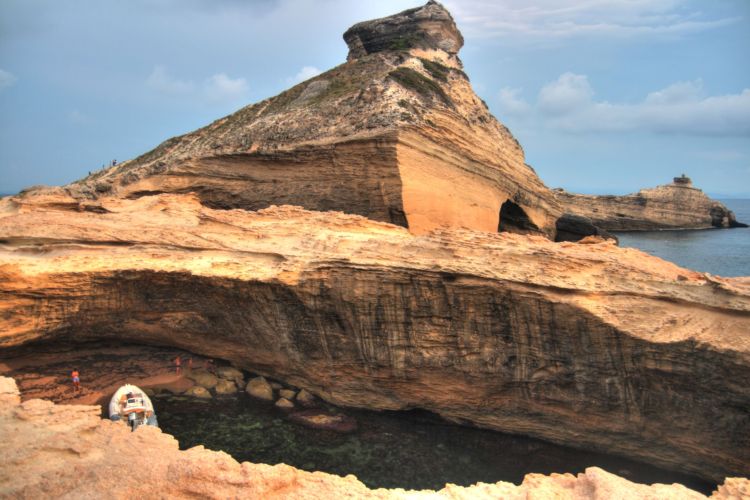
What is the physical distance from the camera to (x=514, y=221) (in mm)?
23062

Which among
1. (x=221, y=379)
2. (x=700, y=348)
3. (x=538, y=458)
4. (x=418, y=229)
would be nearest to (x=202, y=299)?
(x=221, y=379)

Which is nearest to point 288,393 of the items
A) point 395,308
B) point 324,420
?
point 324,420

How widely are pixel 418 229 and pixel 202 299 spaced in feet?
21.3

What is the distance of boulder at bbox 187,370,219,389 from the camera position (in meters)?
13.4

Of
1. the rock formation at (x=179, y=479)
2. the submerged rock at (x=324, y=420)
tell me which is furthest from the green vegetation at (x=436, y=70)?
the rock formation at (x=179, y=479)

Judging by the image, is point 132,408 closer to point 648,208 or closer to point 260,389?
point 260,389

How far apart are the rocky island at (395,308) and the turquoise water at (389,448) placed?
0.32 meters

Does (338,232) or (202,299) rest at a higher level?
(338,232)

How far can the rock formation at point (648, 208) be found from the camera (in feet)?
171

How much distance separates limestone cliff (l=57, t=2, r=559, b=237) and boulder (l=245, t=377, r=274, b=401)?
5.67m

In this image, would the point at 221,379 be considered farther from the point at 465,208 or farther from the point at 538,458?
the point at 465,208

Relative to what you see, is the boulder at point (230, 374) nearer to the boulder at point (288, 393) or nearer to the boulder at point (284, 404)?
the boulder at point (288, 393)

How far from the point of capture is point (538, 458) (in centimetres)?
1094

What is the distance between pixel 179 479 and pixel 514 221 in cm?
1900
